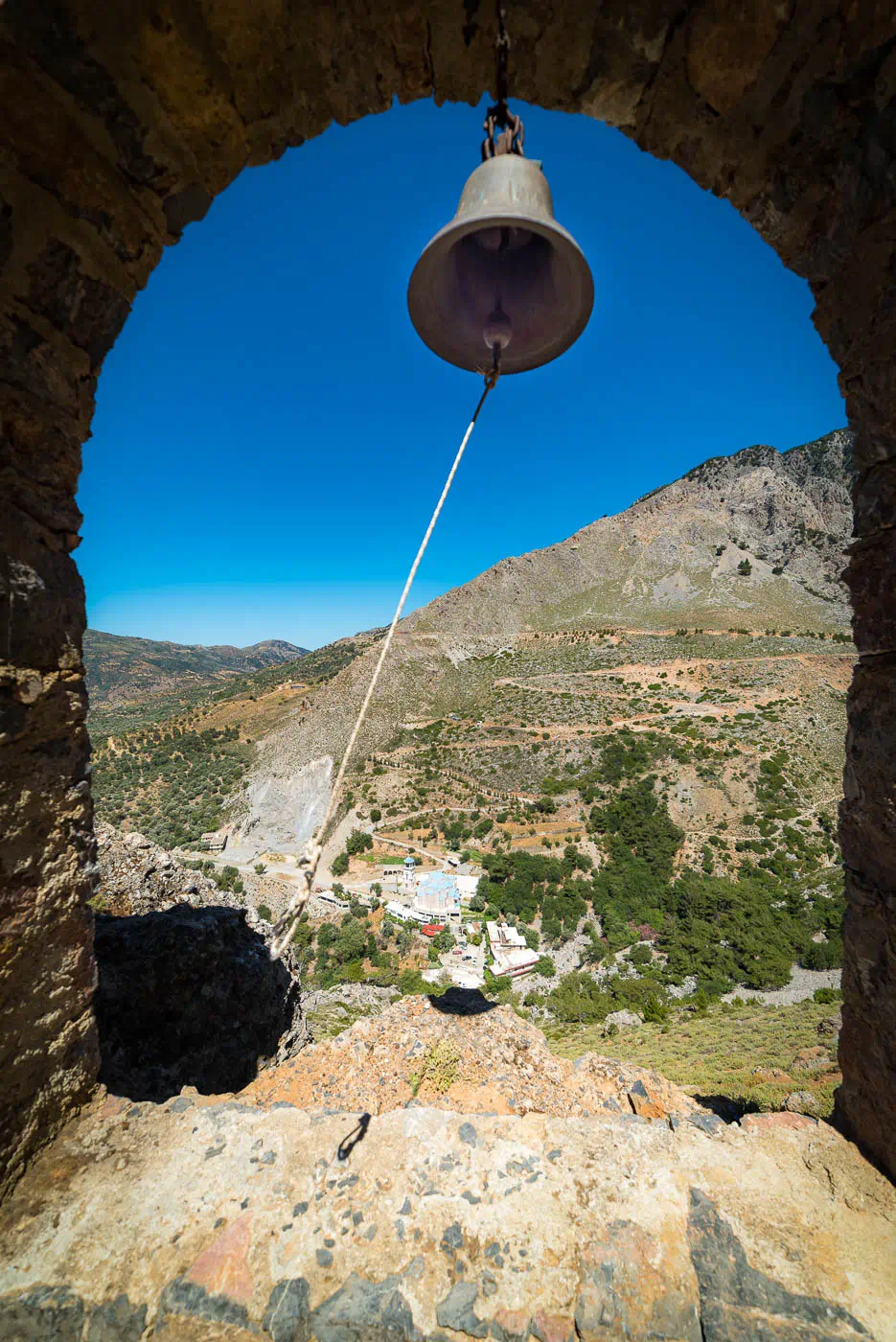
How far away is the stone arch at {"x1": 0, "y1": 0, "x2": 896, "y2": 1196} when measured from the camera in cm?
185

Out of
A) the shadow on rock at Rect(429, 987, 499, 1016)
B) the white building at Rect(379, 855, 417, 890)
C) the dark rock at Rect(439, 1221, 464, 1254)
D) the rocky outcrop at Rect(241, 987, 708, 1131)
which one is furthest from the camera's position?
the white building at Rect(379, 855, 417, 890)

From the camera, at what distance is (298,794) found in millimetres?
36312

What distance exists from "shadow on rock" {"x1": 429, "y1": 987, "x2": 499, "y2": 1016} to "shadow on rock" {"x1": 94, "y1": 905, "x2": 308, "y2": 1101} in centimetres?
202

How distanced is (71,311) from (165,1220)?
11.2 ft

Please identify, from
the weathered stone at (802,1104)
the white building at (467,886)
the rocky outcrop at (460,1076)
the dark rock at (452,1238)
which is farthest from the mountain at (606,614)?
the dark rock at (452,1238)

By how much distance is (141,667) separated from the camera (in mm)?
129375

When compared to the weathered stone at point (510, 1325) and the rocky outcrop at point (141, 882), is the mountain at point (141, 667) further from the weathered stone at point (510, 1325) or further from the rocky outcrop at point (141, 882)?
the weathered stone at point (510, 1325)

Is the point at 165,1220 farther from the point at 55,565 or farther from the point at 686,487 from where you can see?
the point at 686,487

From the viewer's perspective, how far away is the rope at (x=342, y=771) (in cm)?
178

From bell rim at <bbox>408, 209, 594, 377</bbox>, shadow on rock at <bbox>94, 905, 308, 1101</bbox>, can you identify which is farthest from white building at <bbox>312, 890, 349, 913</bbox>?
bell rim at <bbox>408, 209, 594, 377</bbox>

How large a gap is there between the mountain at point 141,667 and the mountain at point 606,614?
231ft

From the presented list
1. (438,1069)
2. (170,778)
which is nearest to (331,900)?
(438,1069)

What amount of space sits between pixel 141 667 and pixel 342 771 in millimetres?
149480

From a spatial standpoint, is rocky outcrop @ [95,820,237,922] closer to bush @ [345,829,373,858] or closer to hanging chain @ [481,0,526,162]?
hanging chain @ [481,0,526,162]
